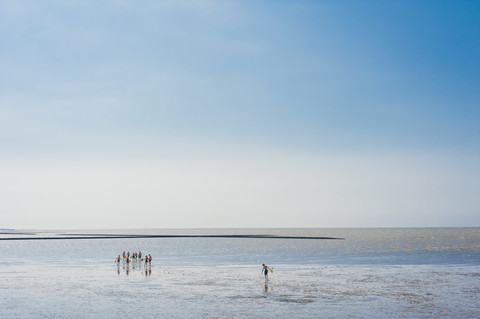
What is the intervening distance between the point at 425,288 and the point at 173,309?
23.4 meters

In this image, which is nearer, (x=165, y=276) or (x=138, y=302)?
(x=138, y=302)

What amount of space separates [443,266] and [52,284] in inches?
1935

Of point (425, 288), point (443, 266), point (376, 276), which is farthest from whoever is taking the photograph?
point (443, 266)

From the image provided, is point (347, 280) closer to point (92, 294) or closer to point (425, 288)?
point (425, 288)

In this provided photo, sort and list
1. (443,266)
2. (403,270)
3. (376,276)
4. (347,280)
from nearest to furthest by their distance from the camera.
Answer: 1. (347,280)
2. (376,276)
3. (403,270)
4. (443,266)

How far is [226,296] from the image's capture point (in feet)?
114

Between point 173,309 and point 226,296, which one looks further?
point 226,296

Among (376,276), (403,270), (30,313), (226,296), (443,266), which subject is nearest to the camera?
(30,313)

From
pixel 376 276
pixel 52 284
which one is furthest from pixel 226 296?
pixel 376 276

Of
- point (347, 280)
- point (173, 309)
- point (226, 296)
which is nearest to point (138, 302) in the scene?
point (173, 309)

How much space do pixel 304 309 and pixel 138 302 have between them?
12.7 metres

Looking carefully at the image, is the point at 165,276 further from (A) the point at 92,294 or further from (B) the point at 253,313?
(B) the point at 253,313

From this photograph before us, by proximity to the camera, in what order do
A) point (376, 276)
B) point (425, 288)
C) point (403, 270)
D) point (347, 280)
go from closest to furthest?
1. point (425, 288)
2. point (347, 280)
3. point (376, 276)
4. point (403, 270)

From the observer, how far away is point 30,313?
2855cm
